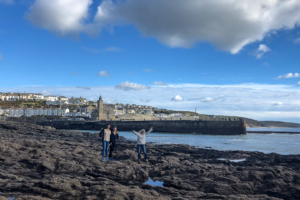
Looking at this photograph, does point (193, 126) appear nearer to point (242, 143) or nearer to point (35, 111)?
point (242, 143)

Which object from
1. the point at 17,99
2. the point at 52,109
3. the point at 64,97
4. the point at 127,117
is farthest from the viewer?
the point at 64,97

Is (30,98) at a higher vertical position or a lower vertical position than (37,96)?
lower

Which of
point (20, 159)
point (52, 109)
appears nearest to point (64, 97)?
point (52, 109)

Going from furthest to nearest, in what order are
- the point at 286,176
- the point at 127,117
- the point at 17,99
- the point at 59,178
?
1. the point at 17,99
2. the point at 127,117
3. the point at 286,176
4. the point at 59,178

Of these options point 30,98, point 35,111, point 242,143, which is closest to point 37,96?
point 30,98

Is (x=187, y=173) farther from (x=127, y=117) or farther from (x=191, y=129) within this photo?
(x=127, y=117)

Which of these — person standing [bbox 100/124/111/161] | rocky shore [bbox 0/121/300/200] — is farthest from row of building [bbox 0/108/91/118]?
rocky shore [bbox 0/121/300/200]

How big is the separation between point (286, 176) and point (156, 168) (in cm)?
411

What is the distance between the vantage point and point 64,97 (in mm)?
179375

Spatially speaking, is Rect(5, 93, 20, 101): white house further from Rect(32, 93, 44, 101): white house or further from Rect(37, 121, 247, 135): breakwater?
Rect(37, 121, 247, 135): breakwater

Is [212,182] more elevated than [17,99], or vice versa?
[17,99]

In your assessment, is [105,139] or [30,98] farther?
[30,98]

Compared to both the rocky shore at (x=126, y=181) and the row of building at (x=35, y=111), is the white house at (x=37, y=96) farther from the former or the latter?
the rocky shore at (x=126, y=181)

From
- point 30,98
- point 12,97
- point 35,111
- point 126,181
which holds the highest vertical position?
point 12,97
